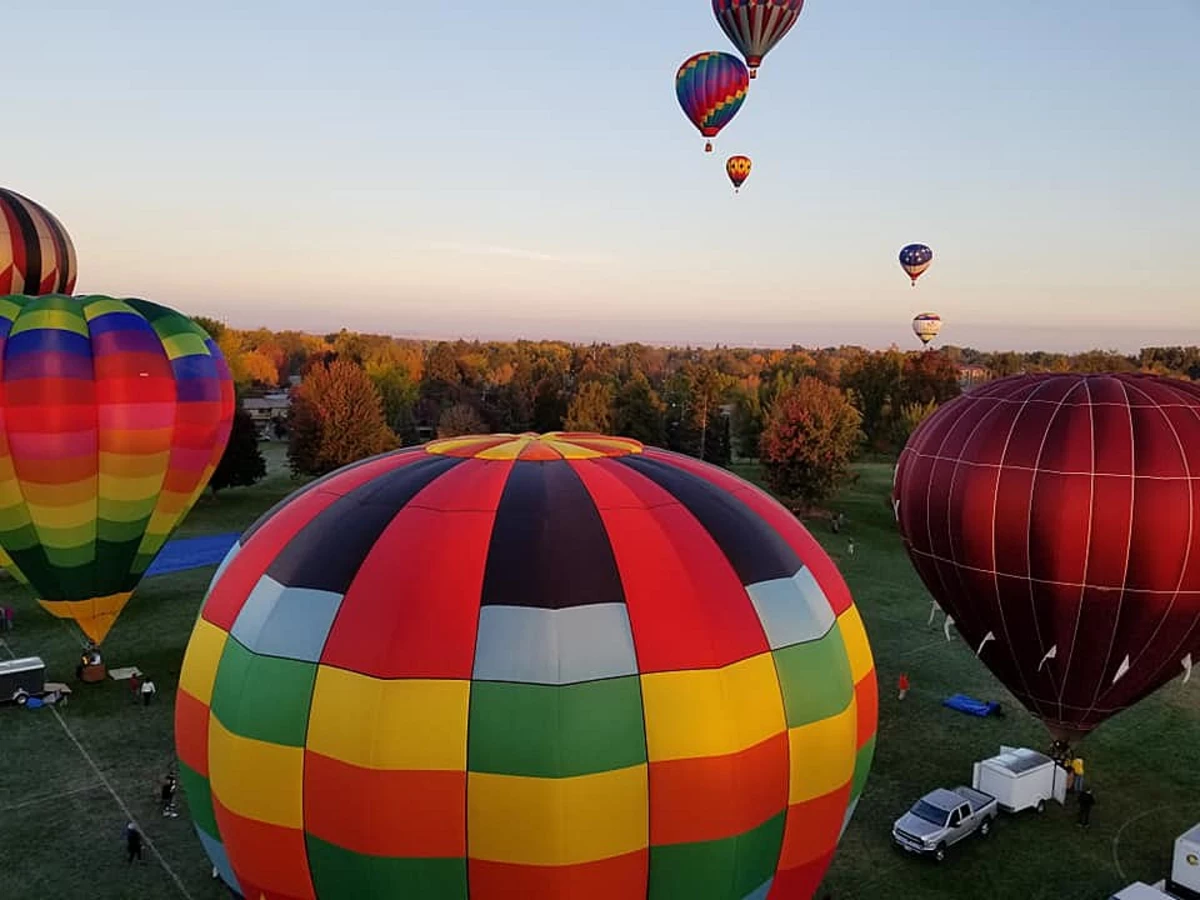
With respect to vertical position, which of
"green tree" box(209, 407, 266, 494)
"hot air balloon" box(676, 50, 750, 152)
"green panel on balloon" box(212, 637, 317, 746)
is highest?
"hot air balloon" box(676, 50, 750, 152)

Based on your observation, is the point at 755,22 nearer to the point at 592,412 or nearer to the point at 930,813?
the point at 592,412

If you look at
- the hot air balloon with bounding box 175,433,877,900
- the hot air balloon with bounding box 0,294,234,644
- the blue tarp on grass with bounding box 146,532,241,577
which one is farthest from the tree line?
the hot air balloon with bounding box 175,433,877,900

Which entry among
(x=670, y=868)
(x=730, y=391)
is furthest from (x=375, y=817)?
(x=730, y=391)

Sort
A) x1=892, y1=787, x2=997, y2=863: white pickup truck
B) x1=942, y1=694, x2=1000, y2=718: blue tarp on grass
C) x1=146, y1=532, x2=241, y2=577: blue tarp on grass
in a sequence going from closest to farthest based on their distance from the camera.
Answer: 1. x1=892, y1=787, x2=997, y2=863: white pickup truck
2. x1=942, y1=694, x2=1000, y2=718: blue tarp on grass
3. x1=146, y1=532, x2=241, y2=577: blue tarp on grass

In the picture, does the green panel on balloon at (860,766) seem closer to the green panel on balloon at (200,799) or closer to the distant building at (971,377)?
the green panel on balloon at (200,799)

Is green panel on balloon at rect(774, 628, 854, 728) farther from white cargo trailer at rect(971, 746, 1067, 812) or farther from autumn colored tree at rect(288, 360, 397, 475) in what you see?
autumn colored tree at rect(288, 360, 397, 475)

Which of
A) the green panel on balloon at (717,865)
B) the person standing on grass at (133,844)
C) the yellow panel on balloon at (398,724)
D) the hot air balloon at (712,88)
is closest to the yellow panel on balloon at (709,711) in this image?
the green panel on balloon at (717,865)

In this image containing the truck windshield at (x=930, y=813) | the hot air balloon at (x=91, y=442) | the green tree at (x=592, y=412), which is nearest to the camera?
the truck windshield at (x=930, y=813)
